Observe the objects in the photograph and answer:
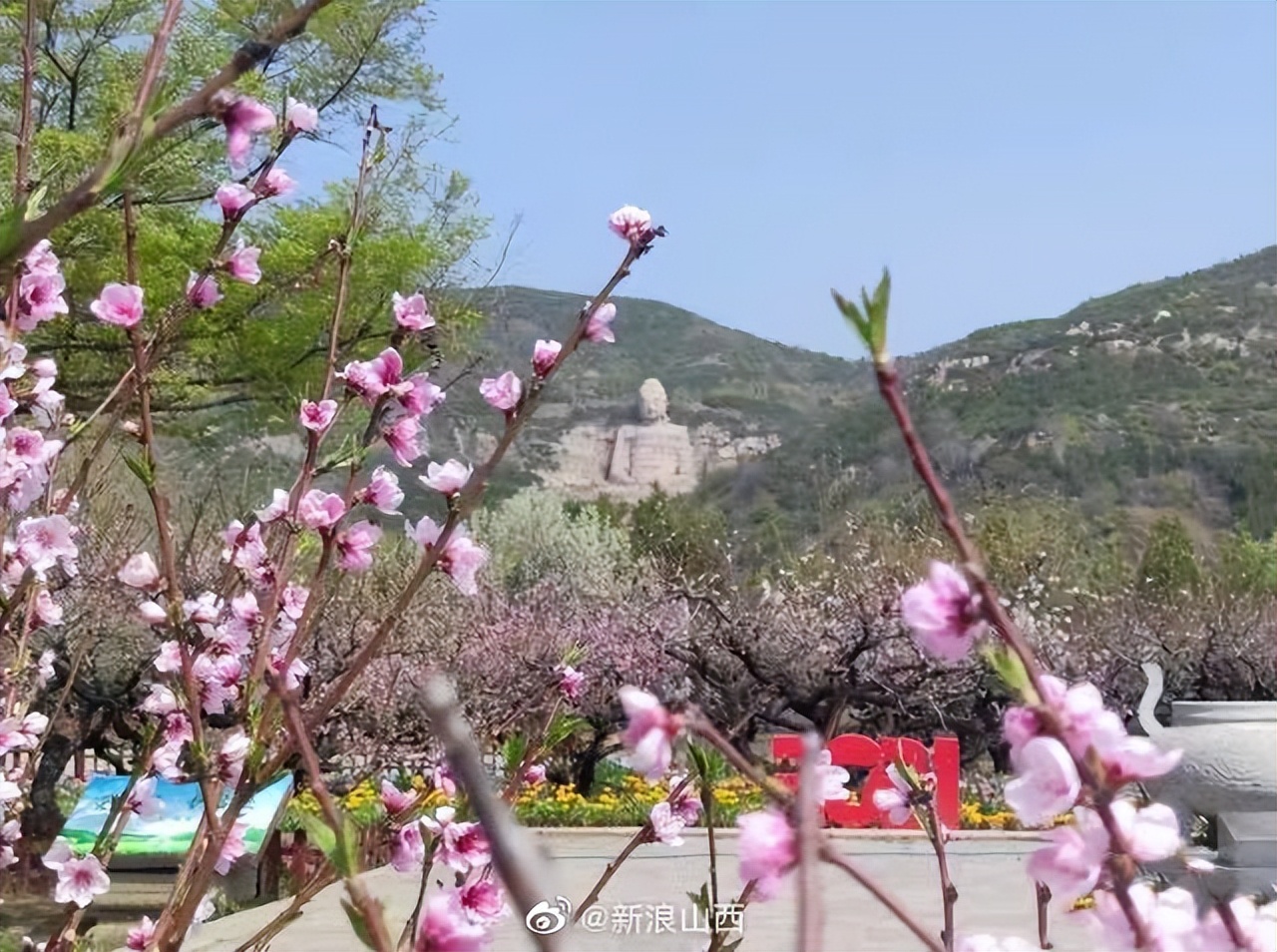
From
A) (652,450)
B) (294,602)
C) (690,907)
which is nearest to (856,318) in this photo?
(294,602)

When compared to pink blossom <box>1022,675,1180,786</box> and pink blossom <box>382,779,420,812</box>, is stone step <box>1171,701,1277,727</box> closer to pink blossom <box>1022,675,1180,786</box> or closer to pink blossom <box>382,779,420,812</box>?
pink blossom <box>382,779,420,812</box>

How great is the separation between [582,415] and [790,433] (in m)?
20.0

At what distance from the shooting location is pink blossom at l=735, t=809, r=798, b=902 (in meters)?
0.66

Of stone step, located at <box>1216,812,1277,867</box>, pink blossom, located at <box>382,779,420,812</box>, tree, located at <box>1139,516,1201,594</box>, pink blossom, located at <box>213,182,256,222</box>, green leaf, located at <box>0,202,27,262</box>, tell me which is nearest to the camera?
green leaf, located at <box>0,202,27,262</box>

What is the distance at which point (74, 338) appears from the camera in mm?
10688

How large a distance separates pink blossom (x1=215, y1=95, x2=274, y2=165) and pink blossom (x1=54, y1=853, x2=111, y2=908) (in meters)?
1.09

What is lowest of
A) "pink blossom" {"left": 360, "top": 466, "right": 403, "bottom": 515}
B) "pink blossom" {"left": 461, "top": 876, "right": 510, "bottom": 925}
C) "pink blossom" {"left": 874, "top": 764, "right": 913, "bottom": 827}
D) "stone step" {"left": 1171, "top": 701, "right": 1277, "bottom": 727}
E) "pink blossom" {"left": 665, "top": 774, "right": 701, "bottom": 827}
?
"stone step" {"left": 1171, "top": 701, "right": 1277, "bottom": 727}

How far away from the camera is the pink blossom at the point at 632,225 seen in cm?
174

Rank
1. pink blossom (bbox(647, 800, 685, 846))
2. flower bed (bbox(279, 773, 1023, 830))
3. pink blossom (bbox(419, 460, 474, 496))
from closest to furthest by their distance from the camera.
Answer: pink blossom (bbox(419, 460, 474, 496)) → pink blossom (bbox(647, 800, 685, 846)) → flower bed (bbox(279, 773, 1023, 830))

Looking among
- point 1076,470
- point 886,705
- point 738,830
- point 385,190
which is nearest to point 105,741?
point 385,190

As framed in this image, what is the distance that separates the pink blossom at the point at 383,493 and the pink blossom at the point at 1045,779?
1.32 metres

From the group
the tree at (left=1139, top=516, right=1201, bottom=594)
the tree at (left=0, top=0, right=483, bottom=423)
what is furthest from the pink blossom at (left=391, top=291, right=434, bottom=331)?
the tree at (left=1139, top=516, right=1201, bottom=594)

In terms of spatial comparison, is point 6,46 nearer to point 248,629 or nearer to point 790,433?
point 248,629

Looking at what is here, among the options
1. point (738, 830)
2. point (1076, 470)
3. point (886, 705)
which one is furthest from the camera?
point (1076, 470)
